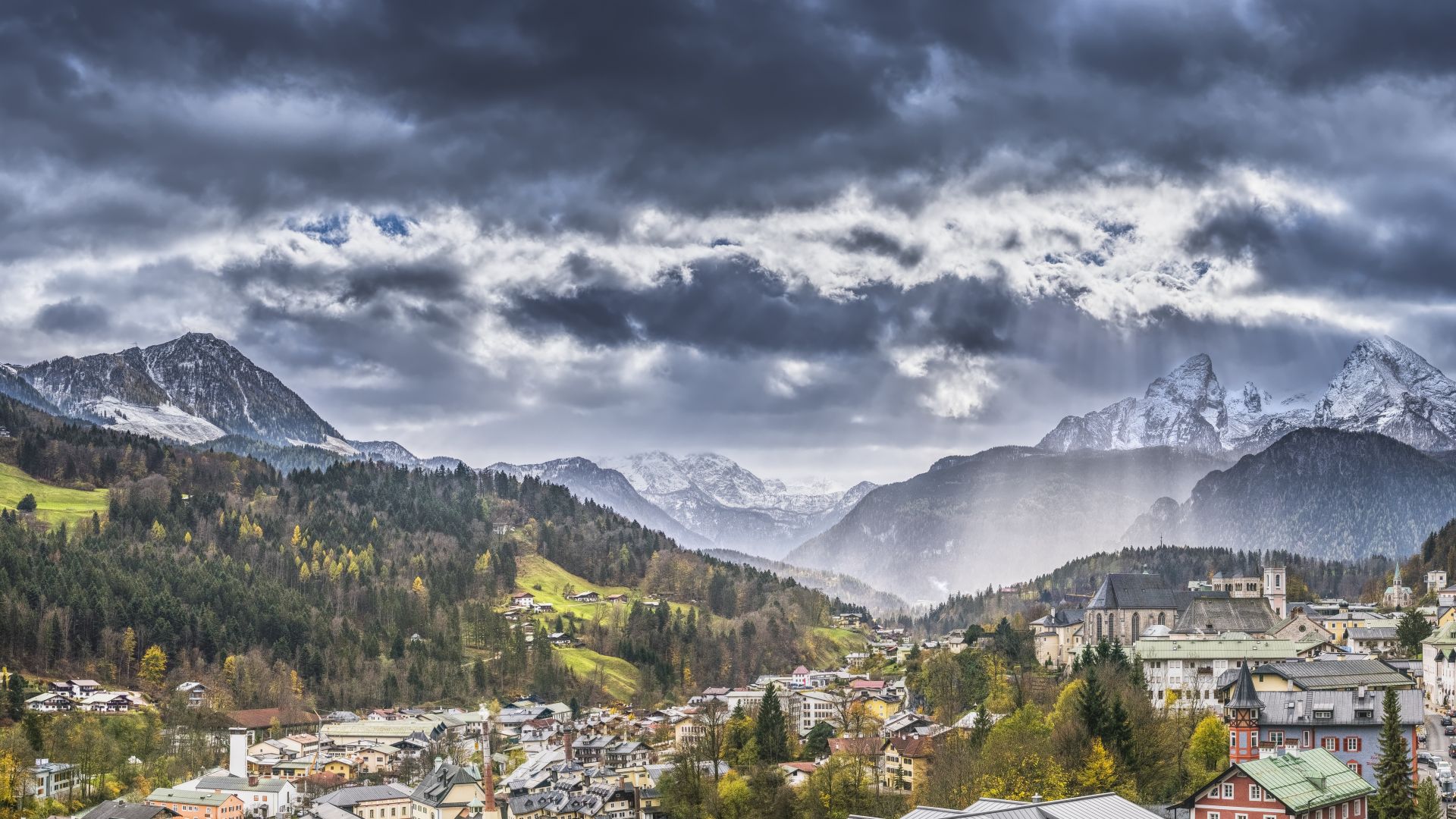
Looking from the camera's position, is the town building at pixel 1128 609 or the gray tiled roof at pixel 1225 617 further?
the town building at pixel 1128 609

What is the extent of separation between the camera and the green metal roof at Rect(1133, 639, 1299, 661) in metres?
116

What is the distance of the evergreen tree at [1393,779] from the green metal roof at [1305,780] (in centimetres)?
101

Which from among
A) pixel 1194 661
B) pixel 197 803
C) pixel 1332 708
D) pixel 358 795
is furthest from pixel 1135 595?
pixel 197 803

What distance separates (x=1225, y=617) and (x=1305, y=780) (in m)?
65.0

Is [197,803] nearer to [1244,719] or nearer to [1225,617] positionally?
[1244,719]

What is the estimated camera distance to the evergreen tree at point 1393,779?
7594 cm

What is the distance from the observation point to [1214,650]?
11831cm

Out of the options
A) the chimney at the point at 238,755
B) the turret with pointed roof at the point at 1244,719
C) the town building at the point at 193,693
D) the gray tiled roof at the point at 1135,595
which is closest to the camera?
the turret with pointed roof at the point at 1244,719

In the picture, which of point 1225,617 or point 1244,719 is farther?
point 1225,617

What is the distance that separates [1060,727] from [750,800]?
2862 cm

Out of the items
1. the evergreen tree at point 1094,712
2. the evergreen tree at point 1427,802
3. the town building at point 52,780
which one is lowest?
the town building at point 52,780

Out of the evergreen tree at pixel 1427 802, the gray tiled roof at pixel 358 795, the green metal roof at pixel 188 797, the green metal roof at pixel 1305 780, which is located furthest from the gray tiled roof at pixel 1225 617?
the green metal roof at pixel 188 797

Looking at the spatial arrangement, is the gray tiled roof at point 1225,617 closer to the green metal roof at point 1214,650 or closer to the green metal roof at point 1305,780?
the green metal roof at point 1214,650

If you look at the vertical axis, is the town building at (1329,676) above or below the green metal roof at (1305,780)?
above
